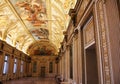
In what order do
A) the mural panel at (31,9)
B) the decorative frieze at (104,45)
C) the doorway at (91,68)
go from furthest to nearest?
the mural panel at (31,9) < the doorway at (91,68) < the decorative frieze at (104,45)

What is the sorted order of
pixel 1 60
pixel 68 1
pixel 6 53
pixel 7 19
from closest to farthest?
pixel 68 1 < pixel 7 19 < pixel 1 60 < pixel 6 53

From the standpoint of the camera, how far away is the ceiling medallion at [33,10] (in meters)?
13.1

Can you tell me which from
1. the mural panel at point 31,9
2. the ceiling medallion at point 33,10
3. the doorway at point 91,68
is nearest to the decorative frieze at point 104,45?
the doorway at point 91,68

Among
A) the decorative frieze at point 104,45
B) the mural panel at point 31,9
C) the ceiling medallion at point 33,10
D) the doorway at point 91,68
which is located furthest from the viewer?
the ceiling medallion at point 33,10

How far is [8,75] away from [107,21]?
19.6 metres

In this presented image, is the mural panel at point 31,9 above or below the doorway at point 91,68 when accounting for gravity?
above

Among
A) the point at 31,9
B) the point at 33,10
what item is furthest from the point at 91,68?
the point at 33,10

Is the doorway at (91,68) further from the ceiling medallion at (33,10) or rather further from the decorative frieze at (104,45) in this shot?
the ceiling medallion at (33,10)

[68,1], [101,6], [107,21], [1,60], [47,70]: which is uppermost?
[68,1]

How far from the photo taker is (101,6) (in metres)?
3.64

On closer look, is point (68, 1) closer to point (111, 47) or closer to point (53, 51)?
point (111, 47)

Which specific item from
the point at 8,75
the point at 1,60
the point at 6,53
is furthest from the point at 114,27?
the point at 8,75

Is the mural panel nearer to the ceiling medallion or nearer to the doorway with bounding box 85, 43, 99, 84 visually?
the ceiling medallion

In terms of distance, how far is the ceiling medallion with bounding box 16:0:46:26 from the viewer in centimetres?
1313
